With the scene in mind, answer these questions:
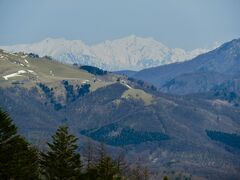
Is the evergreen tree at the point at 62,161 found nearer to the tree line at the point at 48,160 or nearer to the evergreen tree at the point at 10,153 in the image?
the tree line at the point at 48,160

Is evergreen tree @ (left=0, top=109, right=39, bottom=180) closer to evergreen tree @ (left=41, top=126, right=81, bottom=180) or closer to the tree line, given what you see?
the tree line

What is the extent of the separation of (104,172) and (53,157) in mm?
7286

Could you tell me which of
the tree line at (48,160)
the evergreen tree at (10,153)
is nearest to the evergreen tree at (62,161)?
the tree line at (48,160)

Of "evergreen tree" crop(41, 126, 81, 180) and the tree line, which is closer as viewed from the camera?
the tree line

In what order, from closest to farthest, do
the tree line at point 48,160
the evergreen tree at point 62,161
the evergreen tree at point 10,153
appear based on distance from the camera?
1. the evergreen tree at point 10,153
2. the tree line at point 48,160
3. the evergreen tree at point 62,161

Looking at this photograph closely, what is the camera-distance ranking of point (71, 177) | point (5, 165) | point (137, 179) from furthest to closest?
1. point (137, 179)
2. point (71, 177)
3. point (5, 165)

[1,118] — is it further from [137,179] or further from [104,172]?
[137,179]

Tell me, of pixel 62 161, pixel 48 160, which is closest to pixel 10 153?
pixel 48 160

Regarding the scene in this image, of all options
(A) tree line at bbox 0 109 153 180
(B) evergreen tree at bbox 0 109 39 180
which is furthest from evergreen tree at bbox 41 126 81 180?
(B) evergreen tree at bbox 0 109 39 180

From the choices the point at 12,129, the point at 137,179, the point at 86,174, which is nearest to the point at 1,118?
the point at 12,129

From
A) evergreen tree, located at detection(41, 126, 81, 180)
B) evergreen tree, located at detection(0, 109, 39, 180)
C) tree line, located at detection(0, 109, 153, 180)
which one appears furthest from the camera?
evergreen tree, located at detection(41, 126, 81, 180)

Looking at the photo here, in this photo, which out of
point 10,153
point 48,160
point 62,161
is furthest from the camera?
point 48,160

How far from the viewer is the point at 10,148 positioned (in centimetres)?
7338

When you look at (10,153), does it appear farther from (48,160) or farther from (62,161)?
(62,161)
